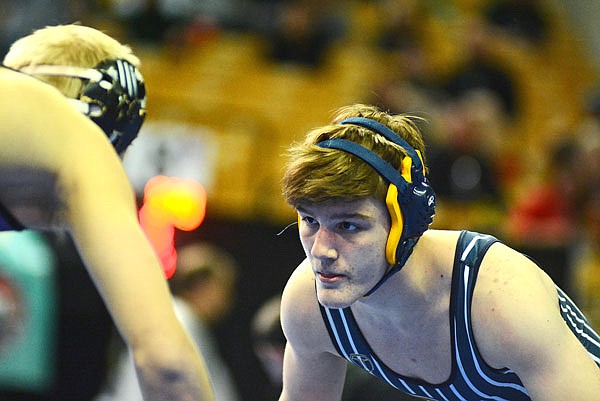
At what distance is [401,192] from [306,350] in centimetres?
80

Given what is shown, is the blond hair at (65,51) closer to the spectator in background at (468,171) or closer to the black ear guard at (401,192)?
the black ear guard at (401,192)

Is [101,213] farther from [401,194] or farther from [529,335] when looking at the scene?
[529,335]

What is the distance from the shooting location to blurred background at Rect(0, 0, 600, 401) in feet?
20.9

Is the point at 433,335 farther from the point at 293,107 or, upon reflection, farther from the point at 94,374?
the point at 293,107

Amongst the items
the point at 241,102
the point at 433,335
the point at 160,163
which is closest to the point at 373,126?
the point at 433,335

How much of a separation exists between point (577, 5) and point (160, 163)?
23.6 ft

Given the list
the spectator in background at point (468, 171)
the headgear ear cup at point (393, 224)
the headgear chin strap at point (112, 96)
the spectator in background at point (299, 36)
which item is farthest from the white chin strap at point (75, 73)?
the spectator in background at point (299, 36)

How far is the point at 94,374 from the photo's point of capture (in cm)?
639

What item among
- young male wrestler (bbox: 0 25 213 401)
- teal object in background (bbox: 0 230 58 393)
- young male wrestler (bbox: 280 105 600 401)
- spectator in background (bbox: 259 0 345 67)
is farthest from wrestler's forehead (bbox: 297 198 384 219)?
spectator in background (bbox: 259 0 345 67)

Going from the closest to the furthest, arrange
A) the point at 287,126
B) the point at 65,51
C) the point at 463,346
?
the point at 65,51 → the point at 463,346 → the point at 287,126

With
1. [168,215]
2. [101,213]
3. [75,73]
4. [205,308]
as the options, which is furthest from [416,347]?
[168,215]

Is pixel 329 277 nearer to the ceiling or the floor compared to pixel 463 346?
nearer to the ceiling

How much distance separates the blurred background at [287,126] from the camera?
637 cm

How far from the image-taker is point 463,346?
325 cm
